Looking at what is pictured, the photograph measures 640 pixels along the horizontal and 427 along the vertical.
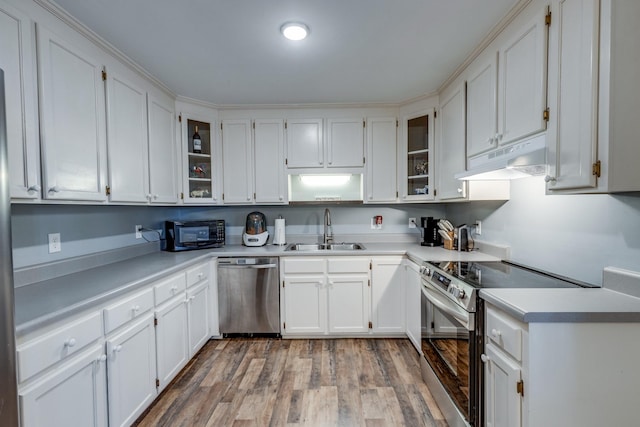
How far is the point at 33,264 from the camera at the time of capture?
1587 millimetres

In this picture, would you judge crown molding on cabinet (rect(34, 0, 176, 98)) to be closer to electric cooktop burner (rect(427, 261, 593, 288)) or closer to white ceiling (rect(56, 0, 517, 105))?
white ceiling (rect(56, 0, 517, 105))

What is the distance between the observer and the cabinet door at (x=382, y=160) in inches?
115

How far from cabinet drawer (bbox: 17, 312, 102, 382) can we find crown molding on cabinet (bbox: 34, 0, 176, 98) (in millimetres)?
1587

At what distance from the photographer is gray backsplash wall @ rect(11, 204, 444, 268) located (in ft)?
5.25

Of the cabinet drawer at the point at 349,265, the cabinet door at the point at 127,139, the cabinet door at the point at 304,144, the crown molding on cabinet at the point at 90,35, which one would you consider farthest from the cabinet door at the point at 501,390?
the crown molding on cabinet at the point at 90,35

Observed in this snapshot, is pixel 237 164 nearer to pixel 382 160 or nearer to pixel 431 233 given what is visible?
pixel 382 160

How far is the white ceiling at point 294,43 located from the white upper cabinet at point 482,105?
16 centimetres

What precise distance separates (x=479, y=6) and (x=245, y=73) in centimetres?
163

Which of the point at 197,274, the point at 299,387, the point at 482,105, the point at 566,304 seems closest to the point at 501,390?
the point at 566,304

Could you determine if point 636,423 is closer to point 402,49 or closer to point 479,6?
point 479,6

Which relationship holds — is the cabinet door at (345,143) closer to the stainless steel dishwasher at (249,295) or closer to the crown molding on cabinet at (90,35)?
the stainless steel dishwasher at (249,295)

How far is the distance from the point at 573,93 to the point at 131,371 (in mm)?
2611

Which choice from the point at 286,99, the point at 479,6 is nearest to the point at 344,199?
the point at 286,99

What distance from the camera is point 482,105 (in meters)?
1.90
